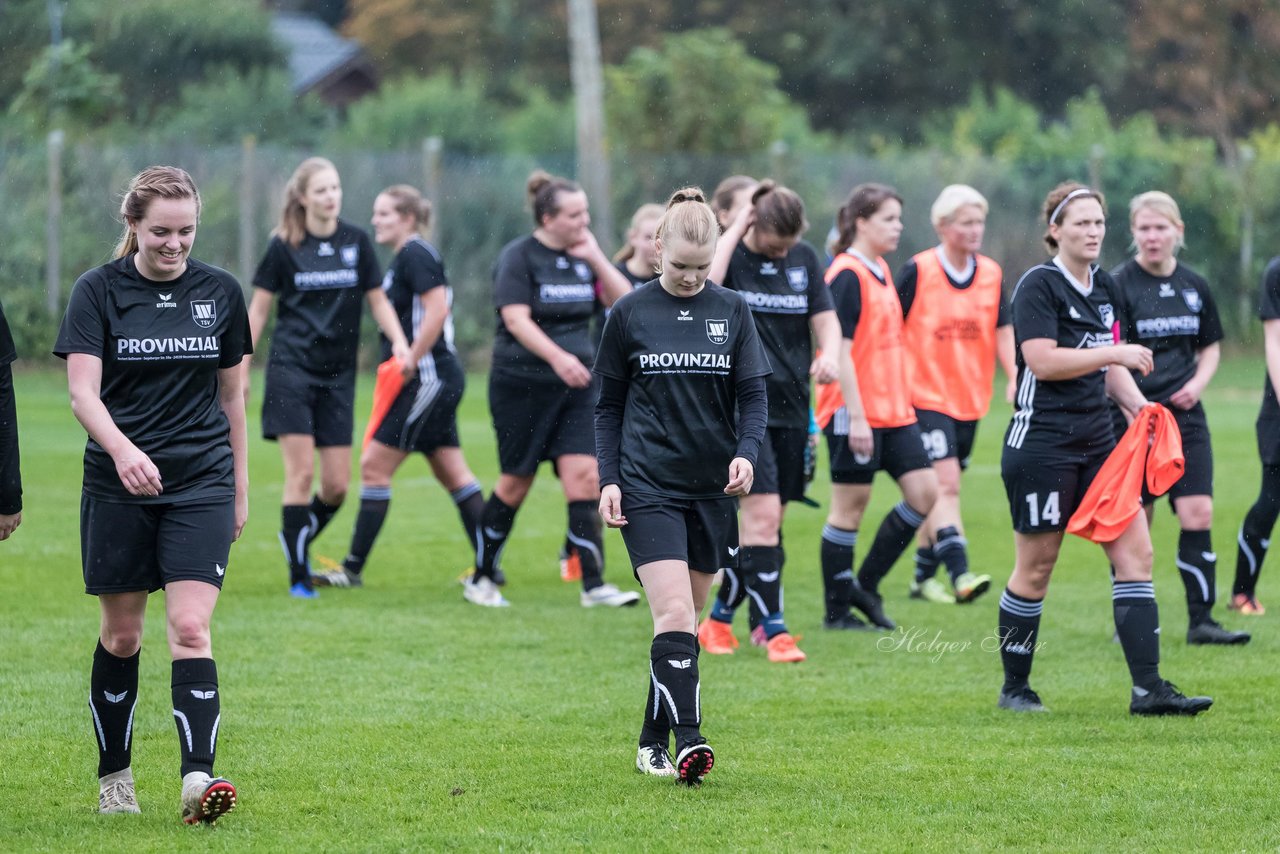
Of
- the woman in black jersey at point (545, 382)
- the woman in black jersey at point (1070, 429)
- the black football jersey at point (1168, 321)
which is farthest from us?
the woman in black jersey at point (545, 382)

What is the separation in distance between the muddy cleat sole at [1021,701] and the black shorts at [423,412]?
4.09 m

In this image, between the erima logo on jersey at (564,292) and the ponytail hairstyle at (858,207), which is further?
the erima logo on jersey at (564,292)

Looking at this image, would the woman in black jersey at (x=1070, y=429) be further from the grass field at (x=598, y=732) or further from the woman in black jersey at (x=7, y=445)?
the woman in black jersey at (x=7, y=445)

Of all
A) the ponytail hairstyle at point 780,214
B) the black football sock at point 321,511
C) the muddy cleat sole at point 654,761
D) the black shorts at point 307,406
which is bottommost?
the muddy cleat sole at point 654,761

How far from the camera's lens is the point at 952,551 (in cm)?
986

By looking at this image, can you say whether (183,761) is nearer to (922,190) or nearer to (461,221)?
(461,221)

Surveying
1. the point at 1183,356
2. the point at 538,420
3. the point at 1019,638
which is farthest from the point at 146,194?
the point at 1183,356

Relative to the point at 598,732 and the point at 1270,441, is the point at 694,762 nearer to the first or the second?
the point at 598,732

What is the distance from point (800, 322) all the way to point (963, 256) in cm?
193

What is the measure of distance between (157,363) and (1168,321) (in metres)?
5.13

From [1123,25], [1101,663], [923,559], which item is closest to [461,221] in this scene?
[923,559]

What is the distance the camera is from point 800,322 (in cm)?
837

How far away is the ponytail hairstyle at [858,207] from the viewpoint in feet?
29.1

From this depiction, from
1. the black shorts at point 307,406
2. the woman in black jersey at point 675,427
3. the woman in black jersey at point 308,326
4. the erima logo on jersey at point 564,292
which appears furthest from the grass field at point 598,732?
the erima logo on jersey at point 564,292
